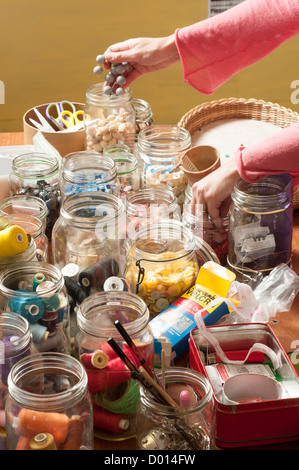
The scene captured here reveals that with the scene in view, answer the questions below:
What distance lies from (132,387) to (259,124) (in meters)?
1.01

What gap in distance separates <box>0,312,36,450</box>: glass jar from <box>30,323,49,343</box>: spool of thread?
1.7 inches

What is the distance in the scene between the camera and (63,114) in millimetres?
1665

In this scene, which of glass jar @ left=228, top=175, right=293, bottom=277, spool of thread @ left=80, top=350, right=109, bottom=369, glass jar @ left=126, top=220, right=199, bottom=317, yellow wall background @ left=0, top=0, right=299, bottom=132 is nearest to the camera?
spool of thread @ left=80, top=350, right=109, bottom=369

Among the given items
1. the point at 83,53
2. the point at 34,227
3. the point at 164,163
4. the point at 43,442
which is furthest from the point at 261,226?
the point at 83,53

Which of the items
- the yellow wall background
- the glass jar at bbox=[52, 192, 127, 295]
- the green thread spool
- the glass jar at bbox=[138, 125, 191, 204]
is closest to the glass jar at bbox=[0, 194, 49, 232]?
the glass jar at bbox=[52, 192, 127, 295]

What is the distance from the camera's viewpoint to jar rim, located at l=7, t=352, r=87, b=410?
27.0 inches

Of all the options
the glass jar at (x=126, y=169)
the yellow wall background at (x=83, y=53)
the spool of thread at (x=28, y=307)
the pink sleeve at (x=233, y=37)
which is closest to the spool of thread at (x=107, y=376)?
the spool of thread at (x=28, y=307)

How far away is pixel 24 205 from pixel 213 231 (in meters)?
0.39

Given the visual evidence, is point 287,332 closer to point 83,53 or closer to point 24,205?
point 24,205

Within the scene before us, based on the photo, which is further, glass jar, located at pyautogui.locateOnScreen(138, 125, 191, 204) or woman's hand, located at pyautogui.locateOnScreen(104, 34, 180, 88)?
woman's hand, located at pyautogui.locateOnScreen(104, 34, 180, 88)

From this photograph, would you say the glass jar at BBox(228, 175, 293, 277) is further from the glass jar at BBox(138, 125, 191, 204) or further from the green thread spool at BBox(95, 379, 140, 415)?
the green thread spool at BBox(95, 379, 140, 415)
